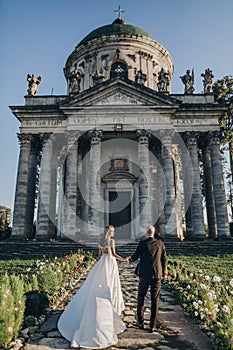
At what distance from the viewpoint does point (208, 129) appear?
2114 centimetres

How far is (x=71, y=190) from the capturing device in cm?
1978

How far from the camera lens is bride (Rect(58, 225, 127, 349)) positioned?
4426 millimetres

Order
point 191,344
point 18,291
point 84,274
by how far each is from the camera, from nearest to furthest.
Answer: point 191,344
point 18,291
point 84,274

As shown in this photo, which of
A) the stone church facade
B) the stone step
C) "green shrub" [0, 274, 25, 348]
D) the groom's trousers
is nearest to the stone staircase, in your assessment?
the stone step

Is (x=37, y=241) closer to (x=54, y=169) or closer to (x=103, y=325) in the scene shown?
(x=54, y=169)

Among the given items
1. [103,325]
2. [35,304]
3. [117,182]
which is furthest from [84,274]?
[117,182]

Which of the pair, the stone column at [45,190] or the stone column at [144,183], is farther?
the stone column at [45,190]

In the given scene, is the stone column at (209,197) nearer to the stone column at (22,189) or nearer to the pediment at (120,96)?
the pediment at (120,96)

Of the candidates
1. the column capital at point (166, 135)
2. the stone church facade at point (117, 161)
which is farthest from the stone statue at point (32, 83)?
the column capital at point (166, 135)

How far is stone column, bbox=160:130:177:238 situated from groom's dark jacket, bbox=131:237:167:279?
44.2 feet

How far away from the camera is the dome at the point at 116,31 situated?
27.8 metres

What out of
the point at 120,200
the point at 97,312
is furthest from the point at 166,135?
the point at 97,312

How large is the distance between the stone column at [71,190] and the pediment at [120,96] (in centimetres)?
242

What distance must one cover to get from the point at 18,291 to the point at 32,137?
17.4 meters
